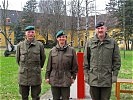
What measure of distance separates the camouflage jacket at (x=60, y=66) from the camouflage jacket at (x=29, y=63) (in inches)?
21.3

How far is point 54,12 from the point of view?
60.4 m

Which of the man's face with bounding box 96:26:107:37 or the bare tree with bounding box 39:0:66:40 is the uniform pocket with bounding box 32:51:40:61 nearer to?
the man's face with bounding box 96:26:107:37

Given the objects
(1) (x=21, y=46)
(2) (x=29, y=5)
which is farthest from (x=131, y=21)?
(1) (x=21, y=46)

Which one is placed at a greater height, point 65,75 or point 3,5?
point 3,5

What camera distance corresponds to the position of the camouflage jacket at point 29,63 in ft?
21.4

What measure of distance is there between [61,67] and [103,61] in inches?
33.1

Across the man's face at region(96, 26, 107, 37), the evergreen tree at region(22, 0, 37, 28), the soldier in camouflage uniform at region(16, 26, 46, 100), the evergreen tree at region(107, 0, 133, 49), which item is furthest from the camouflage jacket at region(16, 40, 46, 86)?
the evergreen tree at region(22, 0, 37, 28)

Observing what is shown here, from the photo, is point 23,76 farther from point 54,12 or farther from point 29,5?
point 29,5

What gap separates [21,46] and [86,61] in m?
1.50

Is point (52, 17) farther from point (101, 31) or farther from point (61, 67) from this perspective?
point (101, 31)

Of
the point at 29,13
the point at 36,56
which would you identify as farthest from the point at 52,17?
the point at 36,56

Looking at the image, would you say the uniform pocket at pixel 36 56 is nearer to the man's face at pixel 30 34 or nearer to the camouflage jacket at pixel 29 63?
the camouflage jacket at pixel 29 63

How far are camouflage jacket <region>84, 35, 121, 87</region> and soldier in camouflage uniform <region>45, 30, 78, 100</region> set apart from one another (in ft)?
1.74

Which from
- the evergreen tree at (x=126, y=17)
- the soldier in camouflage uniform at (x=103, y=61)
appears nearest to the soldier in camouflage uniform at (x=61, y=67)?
the soldier in camouflage uniform at (x=103, y=61)
